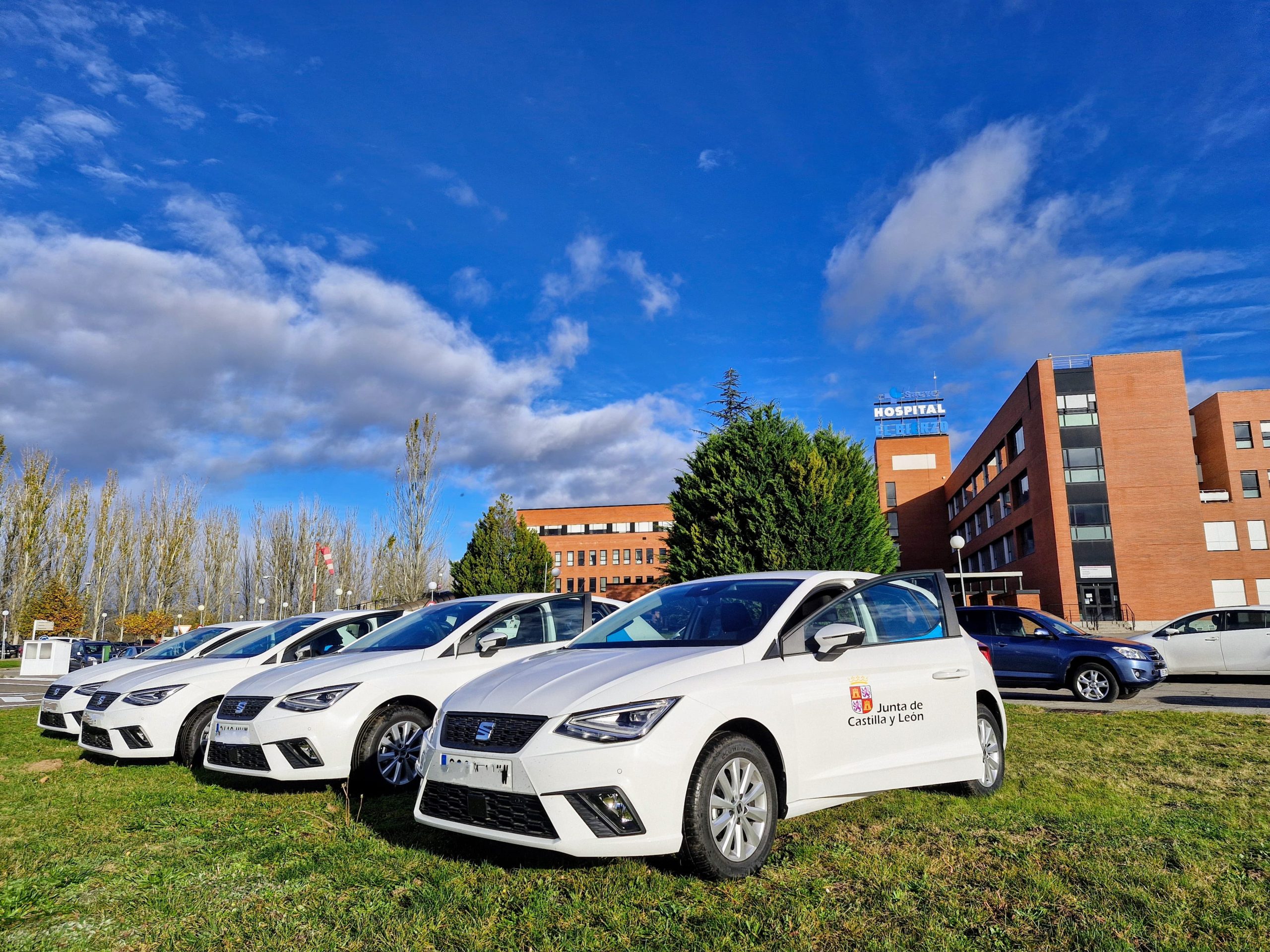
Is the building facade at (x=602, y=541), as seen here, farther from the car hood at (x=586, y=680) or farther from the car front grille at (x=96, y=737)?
the car hood at (x=586, y=680)

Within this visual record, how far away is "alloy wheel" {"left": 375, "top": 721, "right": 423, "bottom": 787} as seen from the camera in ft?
20.2

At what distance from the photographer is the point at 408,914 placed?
3551 mm

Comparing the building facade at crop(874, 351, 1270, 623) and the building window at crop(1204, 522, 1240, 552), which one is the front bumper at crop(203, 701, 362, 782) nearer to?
the building facade at crop(874, 351, 1270, 623)

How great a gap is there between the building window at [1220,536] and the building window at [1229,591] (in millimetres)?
1680

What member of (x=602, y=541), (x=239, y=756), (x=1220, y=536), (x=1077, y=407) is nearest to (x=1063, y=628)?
(x=239, y=756)

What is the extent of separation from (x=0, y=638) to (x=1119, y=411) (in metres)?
64.0

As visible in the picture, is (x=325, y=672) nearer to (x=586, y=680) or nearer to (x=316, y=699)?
(x=316, y=699)

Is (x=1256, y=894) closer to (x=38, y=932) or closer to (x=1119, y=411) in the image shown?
(x=38, y=932)

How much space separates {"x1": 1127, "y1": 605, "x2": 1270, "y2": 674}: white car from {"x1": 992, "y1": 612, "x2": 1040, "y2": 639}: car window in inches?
117

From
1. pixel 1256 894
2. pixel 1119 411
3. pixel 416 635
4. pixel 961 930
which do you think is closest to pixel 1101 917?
pixel 961 930

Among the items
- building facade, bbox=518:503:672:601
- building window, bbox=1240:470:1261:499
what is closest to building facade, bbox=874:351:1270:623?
building window, bbox=1240:470:1261:499

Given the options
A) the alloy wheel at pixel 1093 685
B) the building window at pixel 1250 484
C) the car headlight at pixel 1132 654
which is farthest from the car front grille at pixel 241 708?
the building window at pixel 1250 484

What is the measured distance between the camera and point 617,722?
387 centimetres

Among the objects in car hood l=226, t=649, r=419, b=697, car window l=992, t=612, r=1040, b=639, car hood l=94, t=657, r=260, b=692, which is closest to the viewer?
car hood l=226, t=649, r=419, b=697
